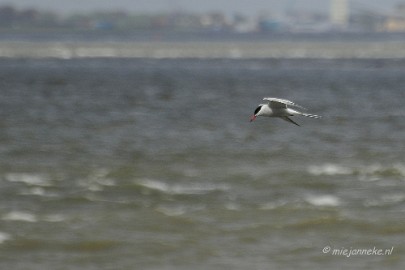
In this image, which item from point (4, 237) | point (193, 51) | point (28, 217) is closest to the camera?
point (4, 237)

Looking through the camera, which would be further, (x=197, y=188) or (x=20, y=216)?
(x=197, y=188)

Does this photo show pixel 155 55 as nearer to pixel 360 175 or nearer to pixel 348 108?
pixel 348 108

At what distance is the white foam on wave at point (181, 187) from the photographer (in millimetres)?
27312

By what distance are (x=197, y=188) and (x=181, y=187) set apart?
36 cm

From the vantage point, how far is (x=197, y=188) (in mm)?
27859

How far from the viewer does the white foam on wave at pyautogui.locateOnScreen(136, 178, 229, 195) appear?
27.3 meters

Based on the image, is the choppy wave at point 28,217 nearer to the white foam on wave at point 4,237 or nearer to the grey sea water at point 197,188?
the grey sea water at point 197,188

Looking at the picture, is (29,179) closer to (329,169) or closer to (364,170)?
(329,169)

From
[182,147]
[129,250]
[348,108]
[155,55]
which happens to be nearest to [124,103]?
[348,108]

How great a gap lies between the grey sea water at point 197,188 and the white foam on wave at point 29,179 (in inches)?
0.9

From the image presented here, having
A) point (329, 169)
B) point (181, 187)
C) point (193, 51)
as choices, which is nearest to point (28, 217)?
point (181, 187)

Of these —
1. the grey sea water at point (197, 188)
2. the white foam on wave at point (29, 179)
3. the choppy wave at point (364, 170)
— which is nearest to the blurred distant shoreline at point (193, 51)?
the grey sea water at point (197, 188)

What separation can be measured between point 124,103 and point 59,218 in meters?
33.4

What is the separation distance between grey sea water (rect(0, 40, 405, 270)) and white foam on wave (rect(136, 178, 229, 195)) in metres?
0.02
